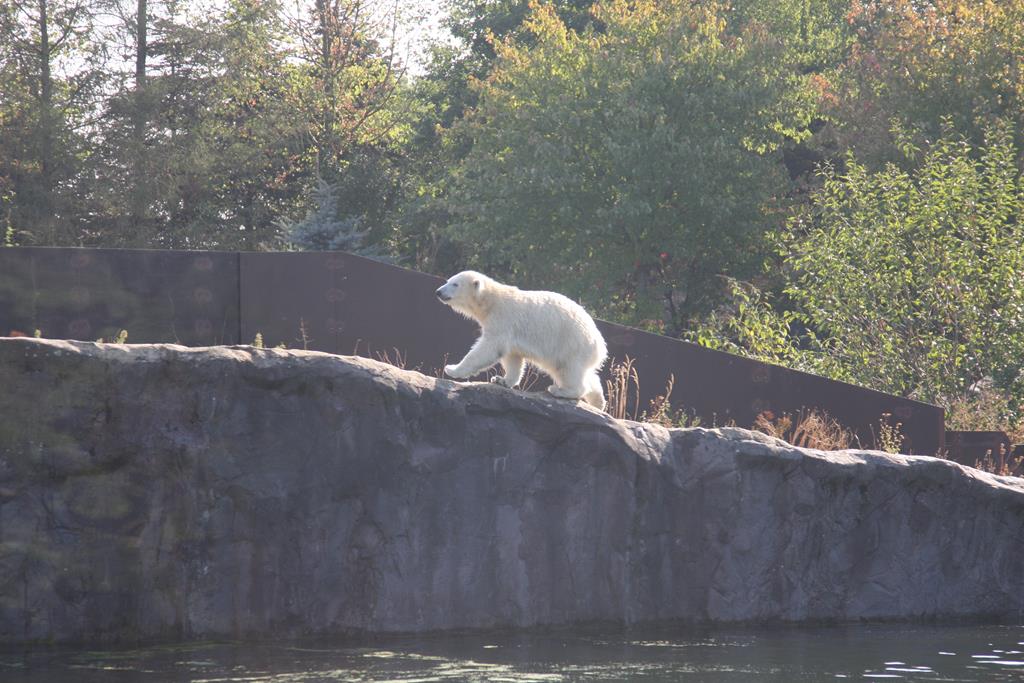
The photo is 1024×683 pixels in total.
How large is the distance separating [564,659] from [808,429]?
623 centimetres

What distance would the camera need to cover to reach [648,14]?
2598cm

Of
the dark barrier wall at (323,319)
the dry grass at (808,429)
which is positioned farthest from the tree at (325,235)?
the dry grass at (808,429)

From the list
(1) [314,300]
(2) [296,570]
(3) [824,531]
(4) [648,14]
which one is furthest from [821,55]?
(2) [296,570]

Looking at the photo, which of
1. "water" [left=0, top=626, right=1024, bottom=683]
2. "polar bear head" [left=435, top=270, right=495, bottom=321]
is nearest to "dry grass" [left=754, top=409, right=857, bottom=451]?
"water" [left=0, top=626, right=1024, bottom=683]

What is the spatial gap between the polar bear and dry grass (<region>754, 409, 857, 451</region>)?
13.9 ft

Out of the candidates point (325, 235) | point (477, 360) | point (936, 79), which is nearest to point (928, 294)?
point (477, 360)

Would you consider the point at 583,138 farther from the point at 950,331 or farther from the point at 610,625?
the point at 610,625

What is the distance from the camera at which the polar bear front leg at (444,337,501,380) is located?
9344 millimetres

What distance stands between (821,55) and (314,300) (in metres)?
22.8

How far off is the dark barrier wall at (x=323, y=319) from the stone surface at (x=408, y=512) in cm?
418

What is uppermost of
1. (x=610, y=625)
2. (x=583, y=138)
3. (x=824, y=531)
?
(x=583, y=138)

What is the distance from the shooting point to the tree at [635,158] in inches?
972

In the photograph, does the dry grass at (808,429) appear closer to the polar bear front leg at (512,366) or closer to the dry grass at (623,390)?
the dry grass at (623,390)

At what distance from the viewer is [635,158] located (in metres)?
24.3
